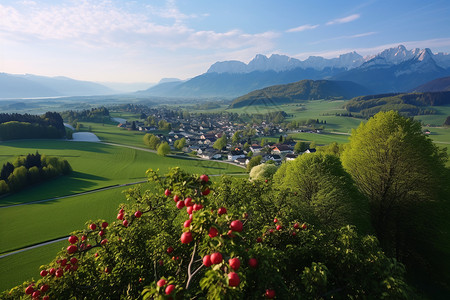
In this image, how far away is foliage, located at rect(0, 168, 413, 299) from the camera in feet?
17.0

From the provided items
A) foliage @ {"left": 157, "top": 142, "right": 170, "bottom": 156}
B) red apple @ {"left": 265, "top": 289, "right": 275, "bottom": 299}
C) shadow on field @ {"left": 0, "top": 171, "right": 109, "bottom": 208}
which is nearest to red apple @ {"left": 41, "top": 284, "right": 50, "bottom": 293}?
red apple @ {"left": 265, "top": 289, "right": 275, "bottom": 299}

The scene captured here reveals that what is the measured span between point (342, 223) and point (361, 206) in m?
3.14

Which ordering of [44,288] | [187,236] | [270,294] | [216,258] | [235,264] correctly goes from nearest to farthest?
[235,264] → [216,258] → [187,236] → [270,294] → [44,288]

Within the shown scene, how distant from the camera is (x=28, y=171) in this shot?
179 ft

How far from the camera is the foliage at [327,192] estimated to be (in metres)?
17.9

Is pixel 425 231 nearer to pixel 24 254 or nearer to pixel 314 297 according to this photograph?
pixel 314 297

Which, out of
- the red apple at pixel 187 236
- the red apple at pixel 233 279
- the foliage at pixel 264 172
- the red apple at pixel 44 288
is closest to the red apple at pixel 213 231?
the red apple at pixel 187 236

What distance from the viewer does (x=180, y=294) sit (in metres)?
4.30

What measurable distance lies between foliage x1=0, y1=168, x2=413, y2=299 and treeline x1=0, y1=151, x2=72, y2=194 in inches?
2453

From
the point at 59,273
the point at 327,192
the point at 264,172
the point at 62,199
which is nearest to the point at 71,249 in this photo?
the point at 59,273

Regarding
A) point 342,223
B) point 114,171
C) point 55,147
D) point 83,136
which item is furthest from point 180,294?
point 83,136

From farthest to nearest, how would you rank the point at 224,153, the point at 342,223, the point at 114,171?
the point at 224,153 → the point at 114,171 → the point at 342,223

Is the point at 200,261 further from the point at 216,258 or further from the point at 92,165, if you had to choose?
the point at 92,165

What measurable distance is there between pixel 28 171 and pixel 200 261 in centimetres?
6939
